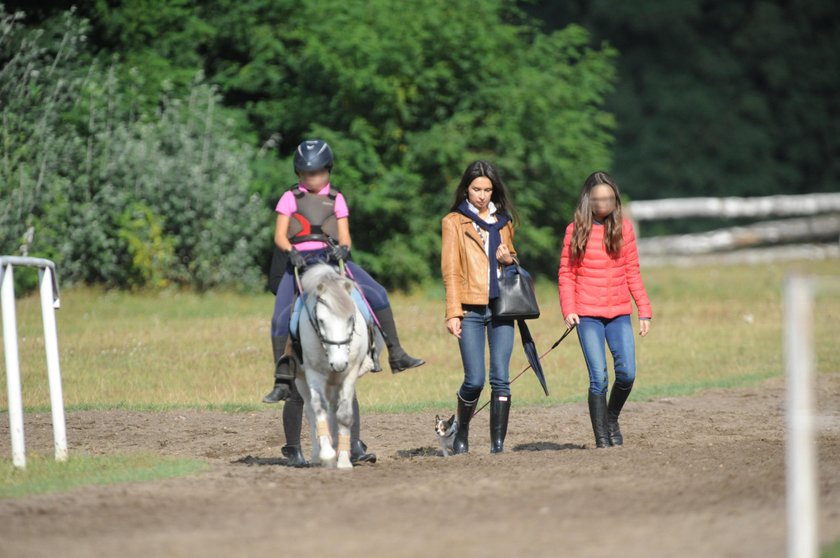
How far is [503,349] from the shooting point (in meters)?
10.4

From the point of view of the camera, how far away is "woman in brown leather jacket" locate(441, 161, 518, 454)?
10.3 meters

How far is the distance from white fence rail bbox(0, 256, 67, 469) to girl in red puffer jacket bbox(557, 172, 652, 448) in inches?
143

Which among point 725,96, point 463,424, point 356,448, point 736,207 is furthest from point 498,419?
point 725,96

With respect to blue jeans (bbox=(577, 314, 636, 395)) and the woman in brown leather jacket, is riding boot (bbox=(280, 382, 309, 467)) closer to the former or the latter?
the woman in brown leather jacket

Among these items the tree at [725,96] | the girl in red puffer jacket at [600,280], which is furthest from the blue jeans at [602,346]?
A: the tree at [725,96]

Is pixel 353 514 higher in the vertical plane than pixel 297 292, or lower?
lower

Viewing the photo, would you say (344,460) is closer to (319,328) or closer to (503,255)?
(319,328)

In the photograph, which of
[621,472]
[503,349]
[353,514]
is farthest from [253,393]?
[353,514]

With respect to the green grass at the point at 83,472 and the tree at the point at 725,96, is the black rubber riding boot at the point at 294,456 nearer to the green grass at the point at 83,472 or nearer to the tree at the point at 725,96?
the green grass at the point at 83,472

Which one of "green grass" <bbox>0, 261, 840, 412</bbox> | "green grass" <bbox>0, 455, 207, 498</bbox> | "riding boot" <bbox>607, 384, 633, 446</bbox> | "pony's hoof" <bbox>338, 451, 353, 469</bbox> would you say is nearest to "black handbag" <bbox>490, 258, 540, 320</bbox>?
"riding boot" <bbox>607, 384, 633, 446</bbox>

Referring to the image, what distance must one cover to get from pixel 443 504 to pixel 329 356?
1.66m

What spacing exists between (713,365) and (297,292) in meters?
9.25

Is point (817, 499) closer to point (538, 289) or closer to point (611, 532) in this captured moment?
point (611, 532)

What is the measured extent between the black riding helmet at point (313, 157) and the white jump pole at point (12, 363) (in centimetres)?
203
